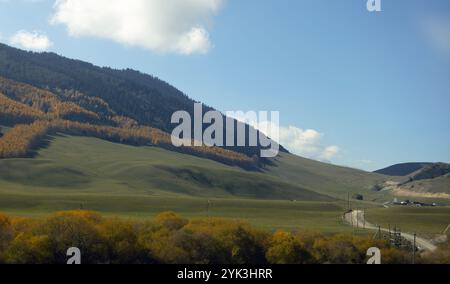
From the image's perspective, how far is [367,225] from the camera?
129 meters

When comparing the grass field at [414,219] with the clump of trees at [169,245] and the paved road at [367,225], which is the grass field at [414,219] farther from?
the clump of trees at [169,245]

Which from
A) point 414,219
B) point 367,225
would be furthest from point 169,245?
point 414,219

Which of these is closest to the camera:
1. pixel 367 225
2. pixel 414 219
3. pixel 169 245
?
pixel 169 245

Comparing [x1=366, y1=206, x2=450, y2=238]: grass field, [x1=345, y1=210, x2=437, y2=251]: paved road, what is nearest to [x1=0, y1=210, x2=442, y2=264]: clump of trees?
[x1=345, y1=210, x2=437, y2=251]: paved road

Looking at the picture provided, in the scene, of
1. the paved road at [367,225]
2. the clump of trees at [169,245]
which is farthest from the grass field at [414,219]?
the clump of trees at [169,245]

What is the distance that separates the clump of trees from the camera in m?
73.0

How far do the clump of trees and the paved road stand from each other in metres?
10.9

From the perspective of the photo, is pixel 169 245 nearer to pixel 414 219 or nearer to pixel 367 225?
pixel 367 225

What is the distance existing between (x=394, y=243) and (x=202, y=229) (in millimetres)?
31894

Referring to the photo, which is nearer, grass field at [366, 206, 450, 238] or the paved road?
the paved road

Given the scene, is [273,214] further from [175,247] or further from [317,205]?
[175,247]

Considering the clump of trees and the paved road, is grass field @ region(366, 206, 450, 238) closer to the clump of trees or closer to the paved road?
the paved road

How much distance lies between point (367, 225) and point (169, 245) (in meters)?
66.0
